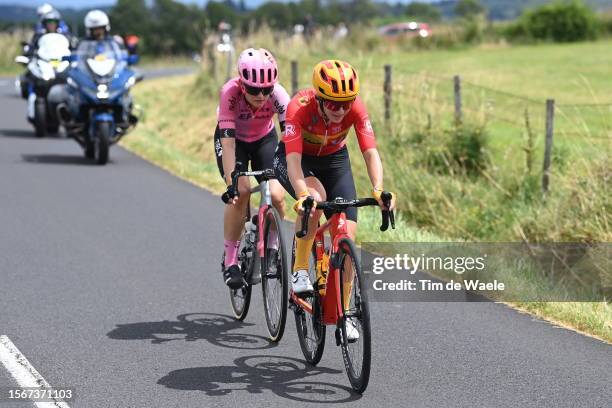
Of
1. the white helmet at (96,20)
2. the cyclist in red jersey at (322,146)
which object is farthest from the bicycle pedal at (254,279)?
the white helmet at (96,20)

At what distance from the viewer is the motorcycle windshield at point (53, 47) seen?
2109cm

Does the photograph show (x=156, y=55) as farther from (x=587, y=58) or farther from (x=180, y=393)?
(x=180, y=393)

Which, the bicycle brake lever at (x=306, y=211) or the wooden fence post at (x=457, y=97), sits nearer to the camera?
the bicycle brake lever at (x=306, y=211)

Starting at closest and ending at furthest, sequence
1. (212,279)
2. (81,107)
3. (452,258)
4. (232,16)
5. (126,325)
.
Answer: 1. (126,325)
2. (212,279)
3. (452,258)
4. (81,107)
5. (232,16)

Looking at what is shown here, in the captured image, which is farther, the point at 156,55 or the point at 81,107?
the point at 156,55

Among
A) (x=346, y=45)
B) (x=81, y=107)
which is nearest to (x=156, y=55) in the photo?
(x=346, y=45)

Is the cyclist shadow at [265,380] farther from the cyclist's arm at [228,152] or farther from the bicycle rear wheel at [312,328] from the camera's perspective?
the cyclist's arm at [228,152]

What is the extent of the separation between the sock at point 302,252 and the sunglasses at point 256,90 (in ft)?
A: 4.06

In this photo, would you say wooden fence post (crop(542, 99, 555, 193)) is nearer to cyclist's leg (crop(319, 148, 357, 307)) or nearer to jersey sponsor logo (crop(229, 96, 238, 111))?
jersey sponsor logo (crop(229, 96, 238, 111))

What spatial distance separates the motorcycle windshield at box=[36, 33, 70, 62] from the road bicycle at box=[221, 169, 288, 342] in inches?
506

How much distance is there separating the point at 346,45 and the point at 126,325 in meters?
27.5

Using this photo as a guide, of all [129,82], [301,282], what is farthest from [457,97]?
[301,282]

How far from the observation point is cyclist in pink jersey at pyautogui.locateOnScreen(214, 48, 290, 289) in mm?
8359

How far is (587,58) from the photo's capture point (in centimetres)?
3609
